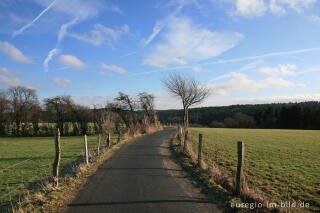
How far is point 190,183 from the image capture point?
19.8ft

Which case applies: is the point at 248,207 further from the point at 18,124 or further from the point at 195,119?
the point at 195,119

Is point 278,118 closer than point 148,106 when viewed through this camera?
No

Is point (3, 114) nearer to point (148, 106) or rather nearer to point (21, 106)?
point (21, 106)

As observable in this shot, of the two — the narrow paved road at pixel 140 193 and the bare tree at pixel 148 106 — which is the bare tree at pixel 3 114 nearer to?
the bare tree at pixel 148 106

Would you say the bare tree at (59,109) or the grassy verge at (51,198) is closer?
the grassy verge at (51,198)

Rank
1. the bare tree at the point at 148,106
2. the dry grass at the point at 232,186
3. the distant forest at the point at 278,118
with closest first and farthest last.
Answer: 1. the dry grass at the point at 232,186
2. the bare tree at the point at 148,106
3. the distant forest at the point at 278,118

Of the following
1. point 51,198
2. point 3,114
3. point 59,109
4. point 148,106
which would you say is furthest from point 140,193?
point 3,114

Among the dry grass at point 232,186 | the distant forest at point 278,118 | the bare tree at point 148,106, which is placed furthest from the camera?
the distant forest at point 278,118

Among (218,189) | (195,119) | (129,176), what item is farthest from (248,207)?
(195,119)

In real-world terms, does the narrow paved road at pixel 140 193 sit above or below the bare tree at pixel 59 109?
below

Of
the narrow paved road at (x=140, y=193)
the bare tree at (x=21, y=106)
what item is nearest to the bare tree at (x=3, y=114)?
the bare tree at (x=21, y=106)

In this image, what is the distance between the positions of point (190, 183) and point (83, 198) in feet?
10.9

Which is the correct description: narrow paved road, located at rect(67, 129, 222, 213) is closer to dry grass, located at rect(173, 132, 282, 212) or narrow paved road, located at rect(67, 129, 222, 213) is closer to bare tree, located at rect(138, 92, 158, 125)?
dry grass, located at rect(173, 132, 282, 212)

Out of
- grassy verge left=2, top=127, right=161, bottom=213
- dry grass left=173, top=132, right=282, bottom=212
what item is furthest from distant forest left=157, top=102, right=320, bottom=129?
grassy verge left=2, top=127, right=161, bottom=213
